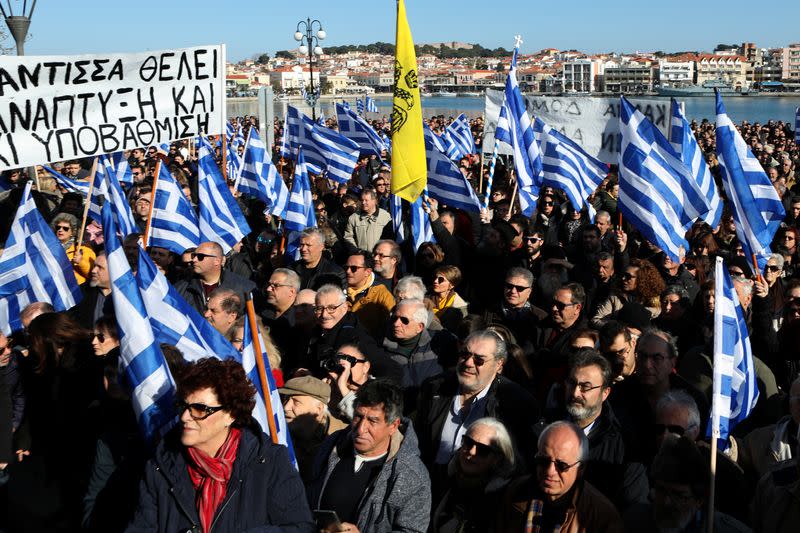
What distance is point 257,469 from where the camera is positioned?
3277 millimetres

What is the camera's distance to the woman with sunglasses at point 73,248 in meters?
7.48

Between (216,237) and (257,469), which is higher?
(216,237)

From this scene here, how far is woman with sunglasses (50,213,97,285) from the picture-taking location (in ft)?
24.5

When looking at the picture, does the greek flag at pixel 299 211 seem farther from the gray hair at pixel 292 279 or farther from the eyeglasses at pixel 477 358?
the eyeglasses at pixel 477 358

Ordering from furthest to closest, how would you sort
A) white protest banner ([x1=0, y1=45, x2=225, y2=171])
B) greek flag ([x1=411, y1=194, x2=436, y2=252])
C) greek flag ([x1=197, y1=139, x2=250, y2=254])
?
greek flag ([x1=411, y1=194, x2=436, y2=252]) → greek flag ([x1=197, y1=139, x2=250, y2=254]) → white protest banner ([x1=0, y1=45, x2=225, y2=171])

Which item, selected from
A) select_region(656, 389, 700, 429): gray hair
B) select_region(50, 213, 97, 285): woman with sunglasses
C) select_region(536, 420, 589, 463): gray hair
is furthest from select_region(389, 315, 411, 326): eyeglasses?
select_region(50, 213, 97, 285): woman with sunglasses

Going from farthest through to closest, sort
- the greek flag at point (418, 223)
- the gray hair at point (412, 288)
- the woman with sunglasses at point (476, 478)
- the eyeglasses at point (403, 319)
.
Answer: the greek flag at point (418, 223) → the gray hair at point (412, 288) → the eyeglasses at point (403, 319) → the woman with sunglasses at point (476, 478)

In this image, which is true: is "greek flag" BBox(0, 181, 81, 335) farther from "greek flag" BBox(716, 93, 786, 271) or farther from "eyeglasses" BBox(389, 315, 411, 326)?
"greek flag" BBox(716, 93, 786, 271)

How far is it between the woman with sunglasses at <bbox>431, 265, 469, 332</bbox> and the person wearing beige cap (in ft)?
6.78

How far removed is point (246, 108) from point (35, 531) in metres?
51.2

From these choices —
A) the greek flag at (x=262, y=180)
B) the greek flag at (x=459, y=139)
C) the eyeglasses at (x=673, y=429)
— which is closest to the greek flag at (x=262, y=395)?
the eyeglasses at (x=673, y=429)

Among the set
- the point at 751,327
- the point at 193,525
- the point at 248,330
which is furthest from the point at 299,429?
the point at 751,327

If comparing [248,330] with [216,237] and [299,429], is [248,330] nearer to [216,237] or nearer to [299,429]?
[299,429]

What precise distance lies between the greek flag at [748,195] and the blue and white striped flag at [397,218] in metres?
3.23
